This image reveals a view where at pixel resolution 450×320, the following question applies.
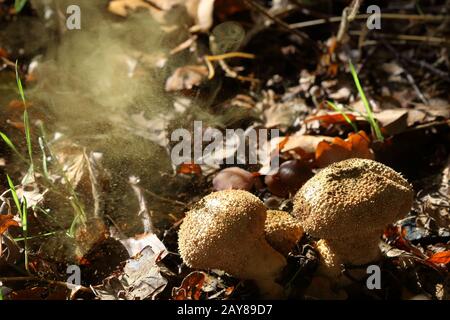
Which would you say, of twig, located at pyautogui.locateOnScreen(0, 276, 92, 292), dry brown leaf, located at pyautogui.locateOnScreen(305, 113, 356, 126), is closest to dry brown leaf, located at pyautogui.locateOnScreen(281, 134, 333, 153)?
dry brown leaf, located at pyautogui.locateOnScreen(305, 113, 356, 126)

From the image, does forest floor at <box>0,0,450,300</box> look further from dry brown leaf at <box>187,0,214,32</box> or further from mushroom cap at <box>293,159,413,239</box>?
mushroom cap at <box>293,159,413,239</box>

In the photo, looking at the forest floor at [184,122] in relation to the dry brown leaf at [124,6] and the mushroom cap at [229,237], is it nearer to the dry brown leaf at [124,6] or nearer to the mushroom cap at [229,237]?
the dry brown leaf at [124,6]

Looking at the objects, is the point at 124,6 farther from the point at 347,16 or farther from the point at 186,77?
Answer: the point at 347,16

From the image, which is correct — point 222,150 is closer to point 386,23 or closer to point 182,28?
point 182,28

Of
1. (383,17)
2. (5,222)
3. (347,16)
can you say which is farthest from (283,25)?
(5,222)

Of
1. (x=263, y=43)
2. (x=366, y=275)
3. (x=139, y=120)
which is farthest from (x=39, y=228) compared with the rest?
(x=263, y=43)
